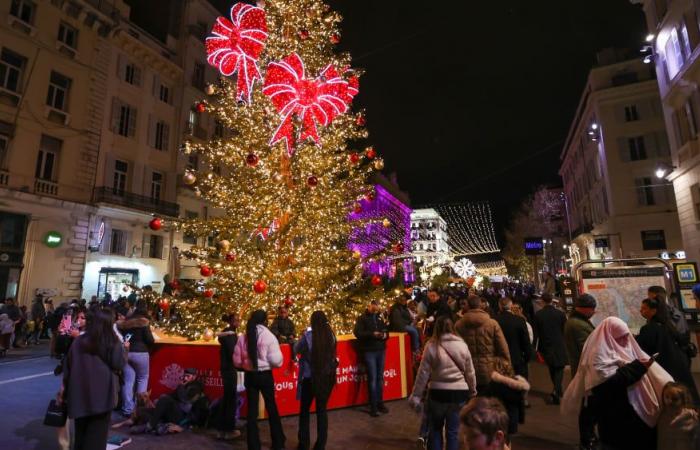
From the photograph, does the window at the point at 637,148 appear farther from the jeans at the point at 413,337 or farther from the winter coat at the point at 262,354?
the winter coat at the point at 262,354

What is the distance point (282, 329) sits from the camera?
25.3ft

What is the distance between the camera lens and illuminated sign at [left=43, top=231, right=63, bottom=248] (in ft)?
64.6

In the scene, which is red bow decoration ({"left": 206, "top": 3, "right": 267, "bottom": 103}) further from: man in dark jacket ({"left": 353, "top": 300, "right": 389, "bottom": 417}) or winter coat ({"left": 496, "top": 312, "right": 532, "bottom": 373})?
winter coat ({"left": 496, "top": 312, "right": 532, "bottom": 373})

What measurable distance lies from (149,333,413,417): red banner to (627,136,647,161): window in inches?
1201

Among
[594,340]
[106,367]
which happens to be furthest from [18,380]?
[594,340]

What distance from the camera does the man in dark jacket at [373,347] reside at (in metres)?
7.21

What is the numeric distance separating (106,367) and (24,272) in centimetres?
1948

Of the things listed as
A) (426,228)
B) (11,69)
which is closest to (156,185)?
(11,69)

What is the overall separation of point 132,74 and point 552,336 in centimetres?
2765

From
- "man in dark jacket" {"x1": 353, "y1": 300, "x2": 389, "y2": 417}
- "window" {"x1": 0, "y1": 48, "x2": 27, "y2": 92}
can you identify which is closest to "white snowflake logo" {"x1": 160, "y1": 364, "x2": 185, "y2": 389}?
"man in dark jacket" {"x1": 353, "y1": 300, "x2": 389, "y2": 417}

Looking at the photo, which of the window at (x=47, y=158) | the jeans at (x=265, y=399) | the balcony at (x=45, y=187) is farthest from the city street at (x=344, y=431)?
the window at (x=47, y=158)

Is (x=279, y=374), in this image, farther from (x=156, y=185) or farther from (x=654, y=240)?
(x=654, y=240)

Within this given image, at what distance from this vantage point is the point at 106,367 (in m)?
4.12

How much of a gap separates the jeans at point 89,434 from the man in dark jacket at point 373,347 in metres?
4.16
